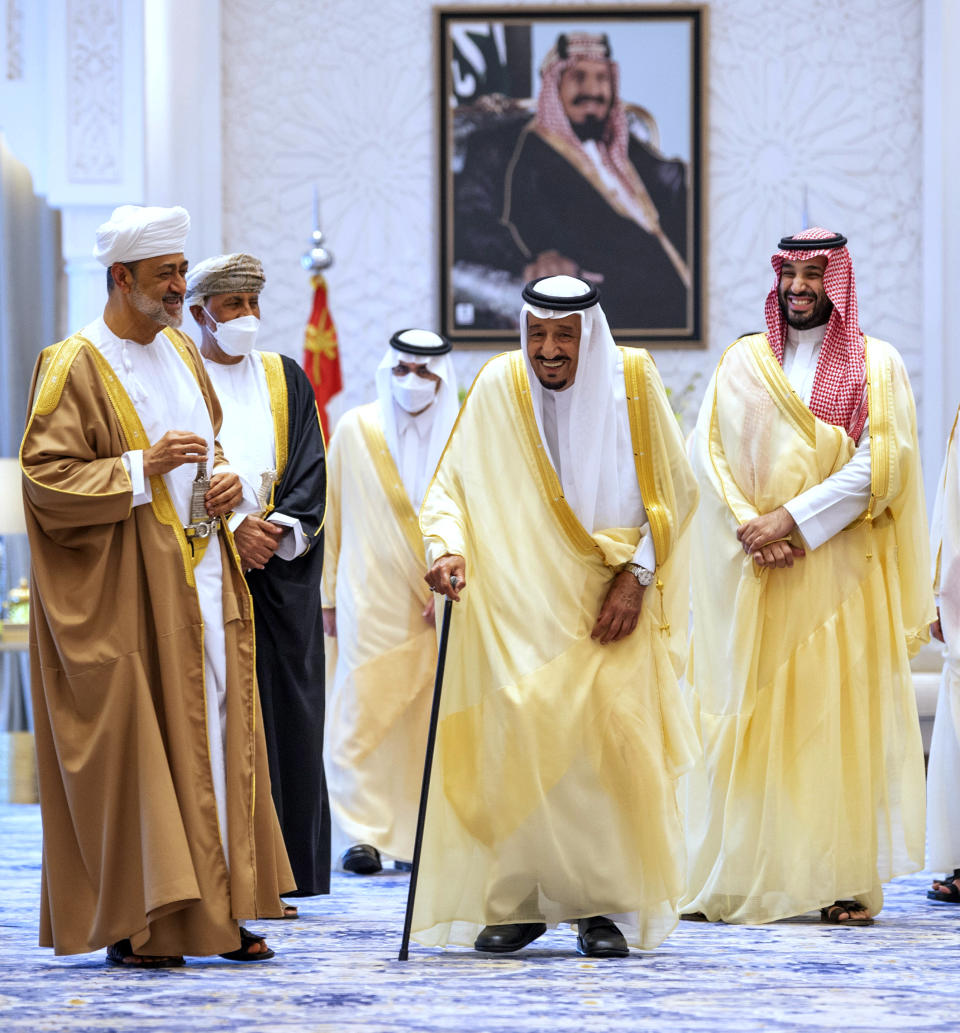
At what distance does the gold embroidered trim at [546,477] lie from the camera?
4.11 m

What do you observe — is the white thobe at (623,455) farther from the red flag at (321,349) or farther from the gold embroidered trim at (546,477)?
the red flag at (321,349)

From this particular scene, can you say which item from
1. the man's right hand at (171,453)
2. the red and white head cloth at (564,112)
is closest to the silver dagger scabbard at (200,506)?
the man's right hand at (171,453)

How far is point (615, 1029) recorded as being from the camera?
3.06m

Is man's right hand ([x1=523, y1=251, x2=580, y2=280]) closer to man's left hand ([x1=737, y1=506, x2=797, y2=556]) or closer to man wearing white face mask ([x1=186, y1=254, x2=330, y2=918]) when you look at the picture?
man wearing white face mask ([x1=186, y1=254, x2=330, y2=918])

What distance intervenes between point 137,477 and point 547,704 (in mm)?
A: 1136

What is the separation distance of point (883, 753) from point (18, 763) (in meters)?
5.82

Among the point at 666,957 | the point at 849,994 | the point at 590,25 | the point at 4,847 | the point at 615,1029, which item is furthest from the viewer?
the point at 590,25

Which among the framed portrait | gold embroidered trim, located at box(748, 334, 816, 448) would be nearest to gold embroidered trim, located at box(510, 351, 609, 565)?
gold embroidered trim, located at box(748, 334, 816, 448)

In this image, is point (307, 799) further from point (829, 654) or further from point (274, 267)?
point (274, 267)

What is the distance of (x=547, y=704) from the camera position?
4.02 meters

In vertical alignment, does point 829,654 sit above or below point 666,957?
above

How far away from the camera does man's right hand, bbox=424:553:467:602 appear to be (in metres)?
3.91

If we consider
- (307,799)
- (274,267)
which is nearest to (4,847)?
(307,799)

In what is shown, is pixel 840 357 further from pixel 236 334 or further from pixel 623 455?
pixel 236 334
